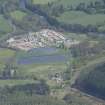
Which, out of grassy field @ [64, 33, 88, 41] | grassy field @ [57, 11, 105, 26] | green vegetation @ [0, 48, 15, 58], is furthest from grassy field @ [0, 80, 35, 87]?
grassy field @ [57, 11, 105, 26]

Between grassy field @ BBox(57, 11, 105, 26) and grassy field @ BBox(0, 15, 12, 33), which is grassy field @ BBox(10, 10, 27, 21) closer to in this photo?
grassy field @ BBox(0, 15, 12, 33)

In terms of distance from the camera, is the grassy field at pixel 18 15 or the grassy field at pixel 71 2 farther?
the grassy field at pixel 71 2

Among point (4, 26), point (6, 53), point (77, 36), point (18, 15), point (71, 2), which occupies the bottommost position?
point (6, 53)

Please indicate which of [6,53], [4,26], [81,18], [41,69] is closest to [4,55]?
[6,53]

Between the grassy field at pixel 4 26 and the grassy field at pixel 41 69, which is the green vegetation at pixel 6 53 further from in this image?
the grassy field at pixel 4 26

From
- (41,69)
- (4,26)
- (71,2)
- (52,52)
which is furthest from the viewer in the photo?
(71,2)

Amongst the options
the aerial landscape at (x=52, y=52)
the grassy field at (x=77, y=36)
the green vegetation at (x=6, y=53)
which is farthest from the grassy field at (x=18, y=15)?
the green vegetation at (x=6, y=53)

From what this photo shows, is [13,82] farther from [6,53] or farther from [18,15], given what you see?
[18,15]
